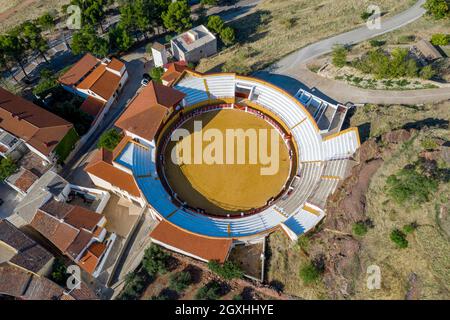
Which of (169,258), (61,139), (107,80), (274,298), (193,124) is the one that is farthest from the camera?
(107,80)

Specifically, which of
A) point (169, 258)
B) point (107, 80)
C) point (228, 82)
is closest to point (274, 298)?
point (169, 258)

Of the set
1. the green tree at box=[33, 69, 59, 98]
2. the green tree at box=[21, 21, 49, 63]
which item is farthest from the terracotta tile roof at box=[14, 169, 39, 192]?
the green tree at box=[21, 21, 49, 63]

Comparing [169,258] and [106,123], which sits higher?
[106,123]

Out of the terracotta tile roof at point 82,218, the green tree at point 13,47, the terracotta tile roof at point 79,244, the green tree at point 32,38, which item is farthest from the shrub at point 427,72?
the green tree at point 13,47

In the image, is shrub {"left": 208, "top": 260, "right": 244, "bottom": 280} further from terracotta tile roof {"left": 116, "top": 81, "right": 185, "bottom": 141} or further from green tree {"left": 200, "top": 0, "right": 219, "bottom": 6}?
green tree {"left": 200, "top": 0, "right": 219, "bottom": 6}

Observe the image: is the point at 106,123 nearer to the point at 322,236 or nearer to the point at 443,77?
the point at 322,236

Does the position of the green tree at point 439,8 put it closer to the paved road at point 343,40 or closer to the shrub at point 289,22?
Answer: the paved road at point 343,40

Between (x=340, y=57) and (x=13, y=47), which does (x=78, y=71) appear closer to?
(x=13, y=47)
